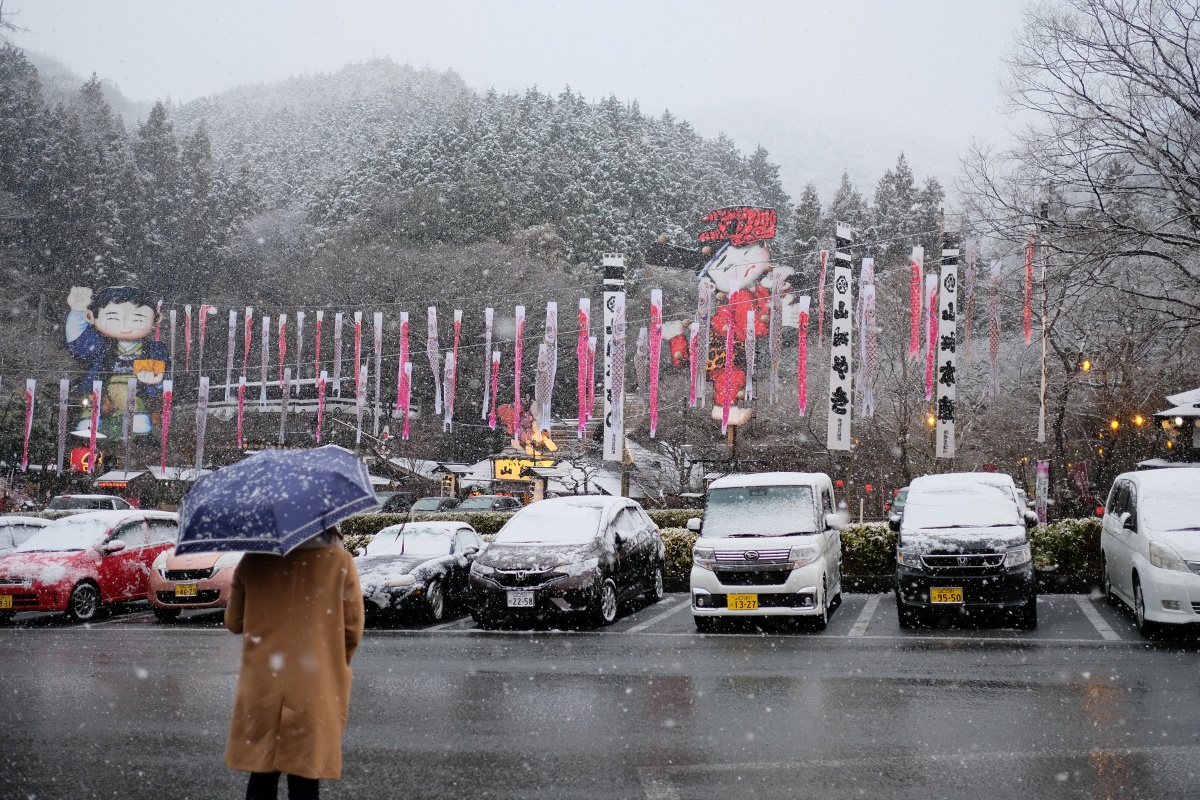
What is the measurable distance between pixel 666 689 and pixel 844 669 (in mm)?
1880

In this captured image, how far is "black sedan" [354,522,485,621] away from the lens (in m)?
12.8

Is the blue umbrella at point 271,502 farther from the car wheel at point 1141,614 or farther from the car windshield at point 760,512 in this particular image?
the car wheel at point 1141,614

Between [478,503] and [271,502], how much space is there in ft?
90.9

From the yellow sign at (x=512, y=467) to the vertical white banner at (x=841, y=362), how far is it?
1811 cm

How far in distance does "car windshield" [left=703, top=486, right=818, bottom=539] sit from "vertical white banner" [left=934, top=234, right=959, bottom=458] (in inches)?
479

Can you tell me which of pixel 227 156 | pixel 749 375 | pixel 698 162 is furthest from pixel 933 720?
pixel 227 156

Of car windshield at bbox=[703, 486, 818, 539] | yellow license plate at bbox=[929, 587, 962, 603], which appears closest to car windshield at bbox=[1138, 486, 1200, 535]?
yellow license plate at bbox=[929, 587, 962, 603]

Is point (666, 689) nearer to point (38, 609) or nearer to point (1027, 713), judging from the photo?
point (1027, 713)

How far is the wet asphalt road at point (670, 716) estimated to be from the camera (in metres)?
5.51

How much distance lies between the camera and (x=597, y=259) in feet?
187

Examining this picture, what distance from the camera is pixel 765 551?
38.2ft

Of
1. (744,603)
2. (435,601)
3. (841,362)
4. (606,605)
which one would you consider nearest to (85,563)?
(435,601)

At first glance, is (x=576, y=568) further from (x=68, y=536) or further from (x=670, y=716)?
(x=68, y=536)

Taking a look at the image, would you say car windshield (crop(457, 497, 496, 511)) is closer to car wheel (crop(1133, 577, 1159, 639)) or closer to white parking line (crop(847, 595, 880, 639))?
white parking line (crop(847, 595, 880, 639))
